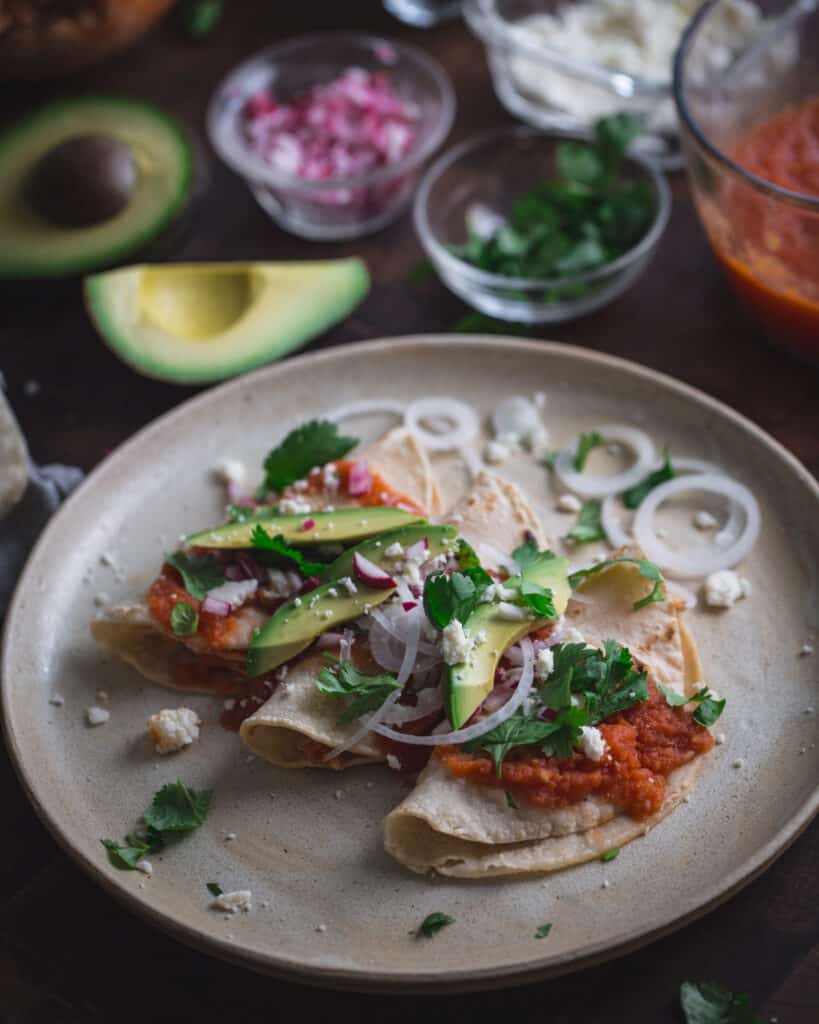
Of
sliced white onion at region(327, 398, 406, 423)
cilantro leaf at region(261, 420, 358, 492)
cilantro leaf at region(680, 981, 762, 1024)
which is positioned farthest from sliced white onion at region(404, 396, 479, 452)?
cilantro leaf at region(680, 981, 762, 1024)

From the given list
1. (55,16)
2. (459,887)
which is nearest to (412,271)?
(55,16)

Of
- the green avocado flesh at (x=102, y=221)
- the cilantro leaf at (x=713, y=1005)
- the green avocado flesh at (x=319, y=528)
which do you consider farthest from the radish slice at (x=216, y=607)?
the green avocado flesh at (x=102, y=221)

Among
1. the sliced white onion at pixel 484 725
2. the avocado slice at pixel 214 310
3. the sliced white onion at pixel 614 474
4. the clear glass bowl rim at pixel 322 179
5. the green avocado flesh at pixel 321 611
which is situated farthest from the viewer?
the clear glass bowl rim at pixel 322 179

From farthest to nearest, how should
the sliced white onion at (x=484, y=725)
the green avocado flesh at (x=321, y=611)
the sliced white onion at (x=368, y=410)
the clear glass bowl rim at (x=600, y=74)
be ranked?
the clear glass bowl rim at (x=600, y=74), the sliced white onion at (x=368, y=410), the green avocado flesh at (x=321, y=611), the sliced white onion at (x=484, y=725)

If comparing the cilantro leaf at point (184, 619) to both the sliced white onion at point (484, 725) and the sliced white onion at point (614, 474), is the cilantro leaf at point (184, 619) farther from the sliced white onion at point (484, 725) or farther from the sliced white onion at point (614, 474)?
the sliced white onion at point (614, 474)

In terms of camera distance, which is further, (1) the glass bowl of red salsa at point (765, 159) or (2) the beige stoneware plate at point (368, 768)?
(1) the glass bowl of red salsa at point (765, 159)
